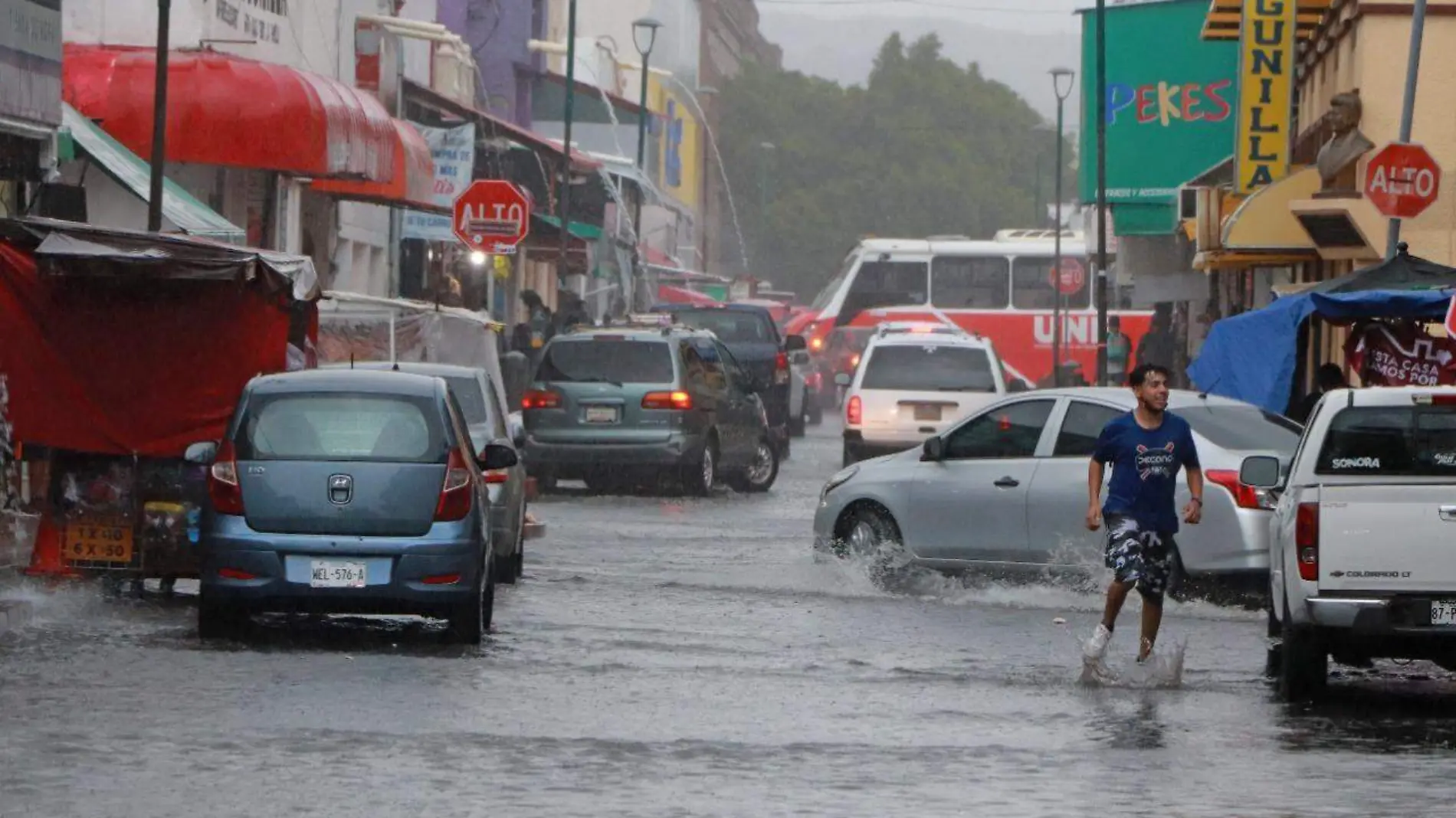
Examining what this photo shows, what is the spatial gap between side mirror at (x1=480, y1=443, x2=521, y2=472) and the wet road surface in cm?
97

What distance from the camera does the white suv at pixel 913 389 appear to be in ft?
112

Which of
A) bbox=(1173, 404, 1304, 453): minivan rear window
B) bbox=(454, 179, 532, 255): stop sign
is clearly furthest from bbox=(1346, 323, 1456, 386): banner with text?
bbox=(454, 179, 532, 255): stop sign

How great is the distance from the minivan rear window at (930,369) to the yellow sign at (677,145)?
197ft

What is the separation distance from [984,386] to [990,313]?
2799 cm

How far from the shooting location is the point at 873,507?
68.1ft

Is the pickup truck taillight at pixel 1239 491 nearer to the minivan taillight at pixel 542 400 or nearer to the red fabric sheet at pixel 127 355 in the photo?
the red fabric sheet at pixel 127 355

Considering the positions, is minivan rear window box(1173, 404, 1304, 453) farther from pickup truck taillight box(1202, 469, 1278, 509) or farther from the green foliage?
the green foliage

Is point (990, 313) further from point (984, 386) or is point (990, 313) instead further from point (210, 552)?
point (210, 552)

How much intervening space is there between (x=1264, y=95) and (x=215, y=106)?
42.1ft

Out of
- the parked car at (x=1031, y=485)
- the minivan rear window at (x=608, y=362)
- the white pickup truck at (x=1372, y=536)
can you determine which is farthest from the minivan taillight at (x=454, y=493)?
the minivan rear window at (x=608, y=362)

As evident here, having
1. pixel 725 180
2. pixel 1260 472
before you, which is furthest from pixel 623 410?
pixel 725 180

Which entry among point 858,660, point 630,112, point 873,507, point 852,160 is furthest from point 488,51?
point 852,160

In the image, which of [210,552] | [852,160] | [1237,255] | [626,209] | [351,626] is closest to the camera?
[210,552]

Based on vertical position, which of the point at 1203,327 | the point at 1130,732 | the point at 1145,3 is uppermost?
the point at 1145,3
